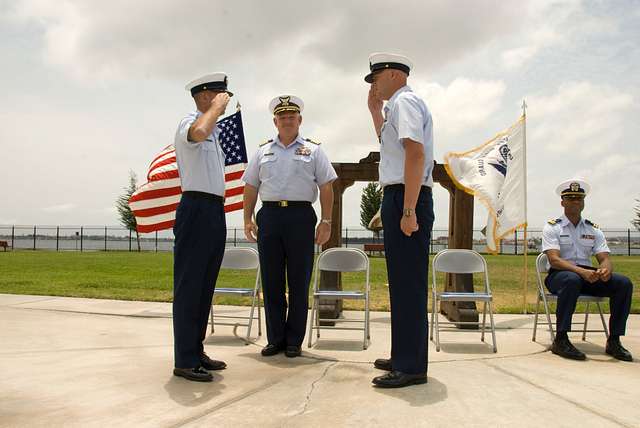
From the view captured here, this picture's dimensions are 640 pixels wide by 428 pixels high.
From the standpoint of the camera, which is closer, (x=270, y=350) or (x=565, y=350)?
(x=270, y=350)

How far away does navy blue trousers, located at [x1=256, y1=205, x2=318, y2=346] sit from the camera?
169 inches

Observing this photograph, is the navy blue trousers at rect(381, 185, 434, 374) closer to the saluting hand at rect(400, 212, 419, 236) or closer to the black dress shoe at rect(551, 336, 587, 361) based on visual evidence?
the saluting hand at rect(400, 212, 419, 236)

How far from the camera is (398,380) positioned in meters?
3.24

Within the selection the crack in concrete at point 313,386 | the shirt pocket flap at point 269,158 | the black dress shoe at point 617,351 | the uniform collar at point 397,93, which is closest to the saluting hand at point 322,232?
the shirt pocket flap at point 269,158

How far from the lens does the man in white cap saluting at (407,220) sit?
3.25 metres

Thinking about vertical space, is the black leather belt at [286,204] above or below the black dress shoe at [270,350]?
above

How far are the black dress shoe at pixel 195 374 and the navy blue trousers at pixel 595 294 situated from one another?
2.95 meters

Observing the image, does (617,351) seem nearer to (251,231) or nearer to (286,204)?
(286,204)

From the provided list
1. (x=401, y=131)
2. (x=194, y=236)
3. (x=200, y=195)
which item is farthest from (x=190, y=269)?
(x=401, y=131)

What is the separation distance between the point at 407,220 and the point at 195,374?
1657 millimetres

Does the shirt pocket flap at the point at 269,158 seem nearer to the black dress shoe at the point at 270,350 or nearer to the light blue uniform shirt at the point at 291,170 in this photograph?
the light blue uniform shirt at the point at 291,170

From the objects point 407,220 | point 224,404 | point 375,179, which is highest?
point 375,179

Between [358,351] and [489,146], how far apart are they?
3.65 meters

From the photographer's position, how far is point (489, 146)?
686 centimetres
